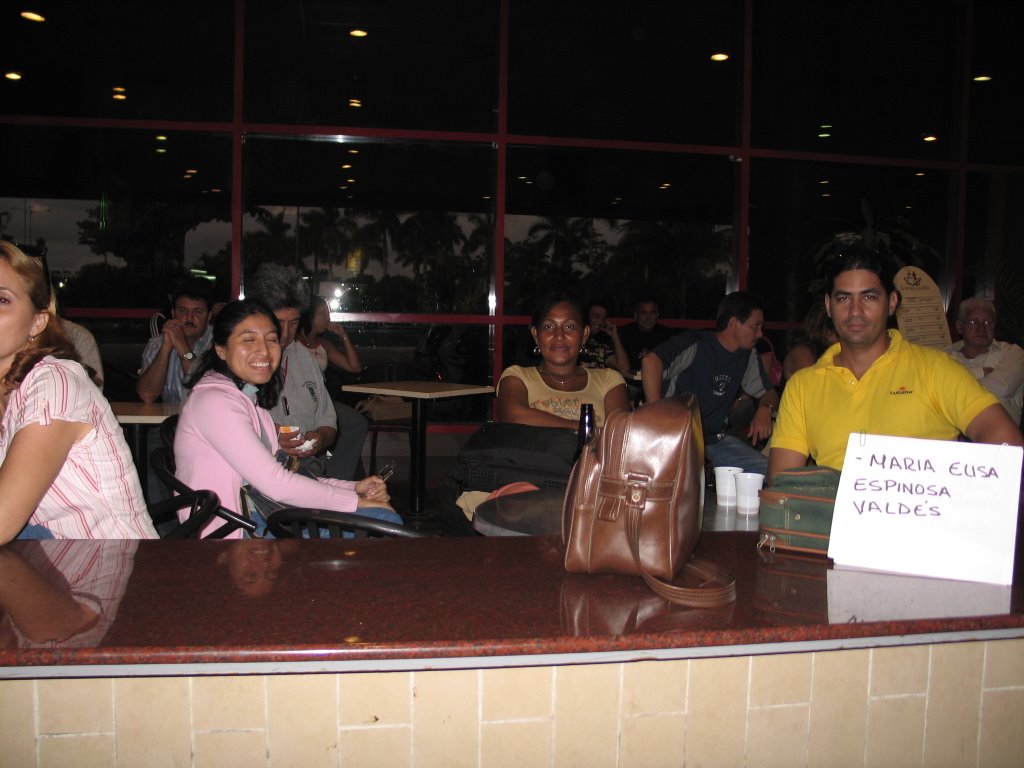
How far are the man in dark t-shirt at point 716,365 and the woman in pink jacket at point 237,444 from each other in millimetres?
2200

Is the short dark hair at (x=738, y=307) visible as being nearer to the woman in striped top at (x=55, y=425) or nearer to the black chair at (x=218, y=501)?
the black chair at (x=218, y=501)

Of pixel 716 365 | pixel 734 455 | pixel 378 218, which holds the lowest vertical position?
pixel 734 455

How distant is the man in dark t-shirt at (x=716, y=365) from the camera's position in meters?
4.46

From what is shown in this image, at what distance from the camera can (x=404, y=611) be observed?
1.17 m

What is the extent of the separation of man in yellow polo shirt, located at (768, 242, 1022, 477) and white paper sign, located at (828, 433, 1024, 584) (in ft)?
3.31

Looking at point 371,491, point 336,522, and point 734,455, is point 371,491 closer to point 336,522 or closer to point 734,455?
point 336,522

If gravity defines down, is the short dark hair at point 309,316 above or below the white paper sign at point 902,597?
above

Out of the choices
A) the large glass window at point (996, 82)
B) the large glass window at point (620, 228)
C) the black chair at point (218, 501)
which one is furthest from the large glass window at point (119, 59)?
the large glass window at point (996, 82)

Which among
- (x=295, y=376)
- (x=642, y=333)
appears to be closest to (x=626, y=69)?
(x=642, y=333)

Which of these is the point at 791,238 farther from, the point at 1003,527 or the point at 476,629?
the point at 476,629

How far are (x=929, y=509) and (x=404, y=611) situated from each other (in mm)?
882

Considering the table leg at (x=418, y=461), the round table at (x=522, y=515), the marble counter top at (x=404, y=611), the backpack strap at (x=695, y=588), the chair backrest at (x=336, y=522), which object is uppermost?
the backpack strap at (x=695, y=588)

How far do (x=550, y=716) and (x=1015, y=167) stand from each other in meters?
8.42

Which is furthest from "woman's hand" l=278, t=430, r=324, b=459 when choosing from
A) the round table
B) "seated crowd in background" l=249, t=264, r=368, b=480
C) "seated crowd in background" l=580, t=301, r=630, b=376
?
"seated crowd in background" l=580, t=301, r=630, b=376
